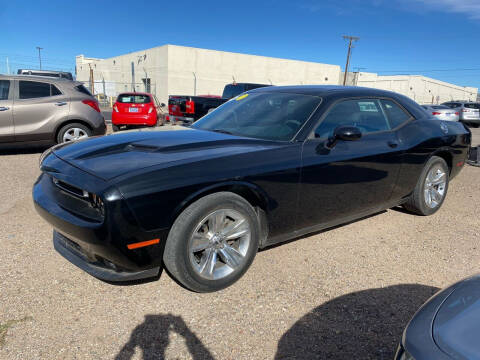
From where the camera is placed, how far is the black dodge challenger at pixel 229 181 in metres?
2.38

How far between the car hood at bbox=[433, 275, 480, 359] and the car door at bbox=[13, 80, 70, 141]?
7.56m

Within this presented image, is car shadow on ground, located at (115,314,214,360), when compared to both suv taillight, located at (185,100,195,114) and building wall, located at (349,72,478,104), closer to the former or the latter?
suv taillight, located at (185,100,195,114)

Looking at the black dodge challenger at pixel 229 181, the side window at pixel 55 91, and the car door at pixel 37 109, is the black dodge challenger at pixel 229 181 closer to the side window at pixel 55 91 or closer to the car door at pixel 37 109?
the car door at pixel 37 109

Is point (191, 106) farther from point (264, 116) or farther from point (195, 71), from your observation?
point (195, 71)

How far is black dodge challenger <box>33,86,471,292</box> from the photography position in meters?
Result: 2.38

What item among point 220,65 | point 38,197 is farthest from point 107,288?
point 220,65

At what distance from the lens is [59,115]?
7449 mm

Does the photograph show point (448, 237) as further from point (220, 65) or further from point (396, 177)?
point (220, 65)

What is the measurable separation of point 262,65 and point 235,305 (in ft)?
147

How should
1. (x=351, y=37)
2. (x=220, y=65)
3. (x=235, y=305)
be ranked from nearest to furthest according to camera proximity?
(x=235, y=305)
(x=220, y=65)
(x=351, y=37)

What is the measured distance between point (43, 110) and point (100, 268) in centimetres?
597

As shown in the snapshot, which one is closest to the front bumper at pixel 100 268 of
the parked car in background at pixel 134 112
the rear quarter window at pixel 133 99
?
the parked car in background at pixel 134 112

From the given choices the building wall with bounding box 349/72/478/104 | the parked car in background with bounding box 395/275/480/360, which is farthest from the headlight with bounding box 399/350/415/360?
the building wall with bounding box 349/72/478/104

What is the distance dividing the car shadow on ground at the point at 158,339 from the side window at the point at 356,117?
1.93 m
